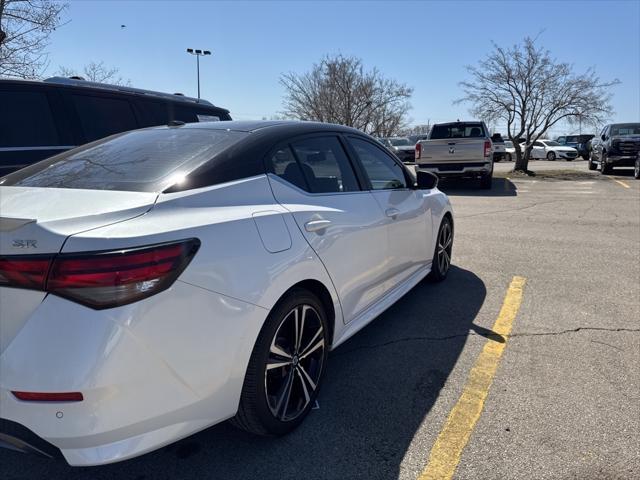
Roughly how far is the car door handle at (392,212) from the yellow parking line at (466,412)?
46.7 inches

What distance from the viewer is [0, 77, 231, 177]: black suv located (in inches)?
181

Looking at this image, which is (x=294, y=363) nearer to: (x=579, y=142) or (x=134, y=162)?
(x=134, y=162)

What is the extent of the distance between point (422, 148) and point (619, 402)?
12199mm

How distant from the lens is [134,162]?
8.61 feet

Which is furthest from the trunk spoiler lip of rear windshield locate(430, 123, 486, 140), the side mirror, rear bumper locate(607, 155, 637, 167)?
rear bumper locate(607, 155, 637, 167)

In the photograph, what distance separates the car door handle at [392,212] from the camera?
3.69m

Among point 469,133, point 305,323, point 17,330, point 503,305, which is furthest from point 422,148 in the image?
point 17,330

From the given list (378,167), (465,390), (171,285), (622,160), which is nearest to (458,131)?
(622,160)

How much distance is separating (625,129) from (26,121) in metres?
21.3

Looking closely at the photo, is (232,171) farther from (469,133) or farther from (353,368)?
(469,133)

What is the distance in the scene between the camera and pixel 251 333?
225cm

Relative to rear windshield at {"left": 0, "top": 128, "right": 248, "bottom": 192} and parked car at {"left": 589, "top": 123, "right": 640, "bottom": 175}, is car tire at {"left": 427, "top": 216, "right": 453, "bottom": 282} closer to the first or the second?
rear windshield at {"left": 0, "top": 128, "right": 248, "bottom": 192}

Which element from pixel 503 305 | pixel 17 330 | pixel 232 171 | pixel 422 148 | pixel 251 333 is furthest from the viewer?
pixel 422 148

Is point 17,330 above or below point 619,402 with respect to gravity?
above
